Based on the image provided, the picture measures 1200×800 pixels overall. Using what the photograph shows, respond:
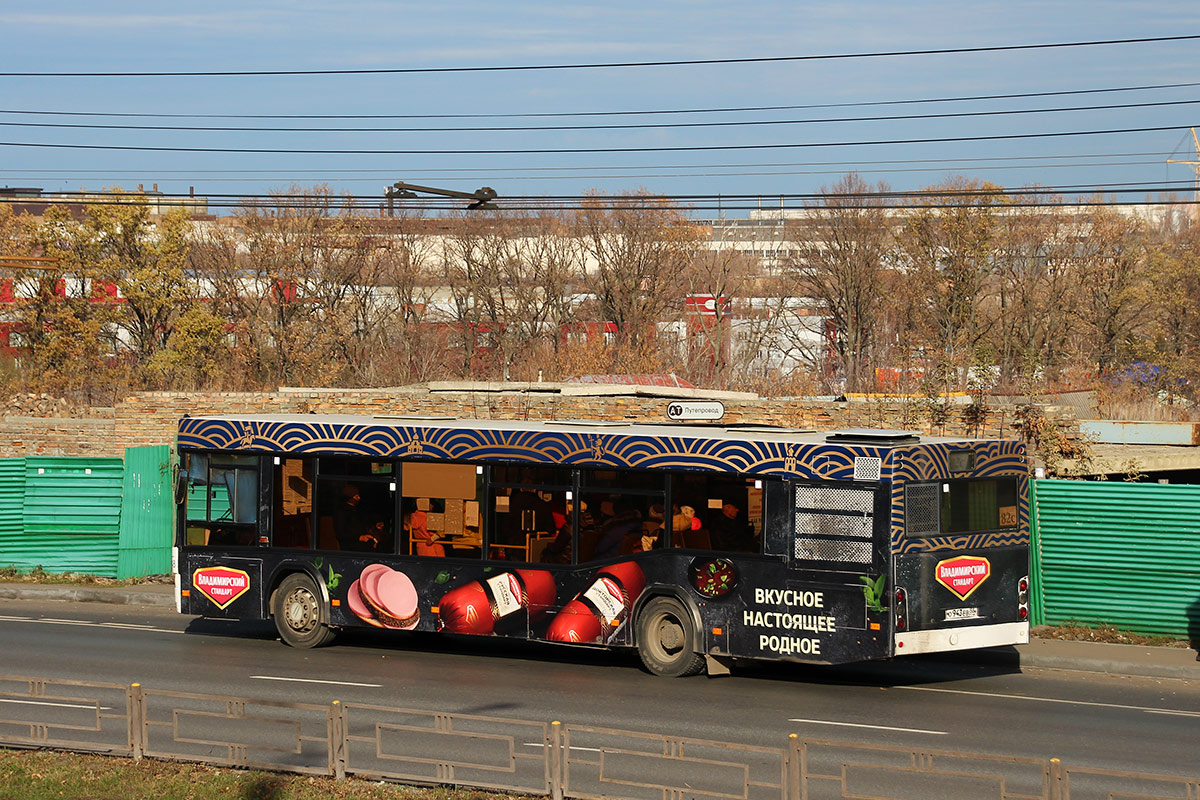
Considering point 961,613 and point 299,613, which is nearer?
A: point 961,613

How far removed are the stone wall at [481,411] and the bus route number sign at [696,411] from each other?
1929 millimetres

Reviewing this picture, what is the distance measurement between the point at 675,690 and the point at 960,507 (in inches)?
150

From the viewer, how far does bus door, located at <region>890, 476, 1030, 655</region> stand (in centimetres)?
1419

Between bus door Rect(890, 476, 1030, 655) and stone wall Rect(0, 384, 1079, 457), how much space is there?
18.8ft

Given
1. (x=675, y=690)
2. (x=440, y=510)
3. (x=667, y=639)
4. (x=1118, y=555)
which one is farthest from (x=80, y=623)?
(x=1118, y=555)

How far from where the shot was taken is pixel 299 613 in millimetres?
17484

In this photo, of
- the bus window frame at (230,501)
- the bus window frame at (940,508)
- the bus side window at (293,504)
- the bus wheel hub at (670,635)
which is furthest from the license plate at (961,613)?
the bus window frame at (230,501)

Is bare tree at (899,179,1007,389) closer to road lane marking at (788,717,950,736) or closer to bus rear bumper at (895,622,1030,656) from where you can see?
bus rear bumper at (895,622,1030,656)

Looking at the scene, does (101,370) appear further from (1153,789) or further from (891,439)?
(1153,789)

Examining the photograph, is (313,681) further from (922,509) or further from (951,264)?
(951,264)

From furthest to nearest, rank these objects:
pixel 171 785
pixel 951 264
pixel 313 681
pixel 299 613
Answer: pixel 951 264
pixel 299 613
pixel 313 681
pixel 171 785

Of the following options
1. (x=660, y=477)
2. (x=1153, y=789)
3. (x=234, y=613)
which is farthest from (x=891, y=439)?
(x=234, y=613)

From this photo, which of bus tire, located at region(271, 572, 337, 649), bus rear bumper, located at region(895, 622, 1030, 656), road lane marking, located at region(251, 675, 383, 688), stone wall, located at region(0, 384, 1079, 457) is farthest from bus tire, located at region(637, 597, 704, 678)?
stone wall, located at region(0, 384, 1079, 457)

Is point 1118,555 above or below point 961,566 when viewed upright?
below
